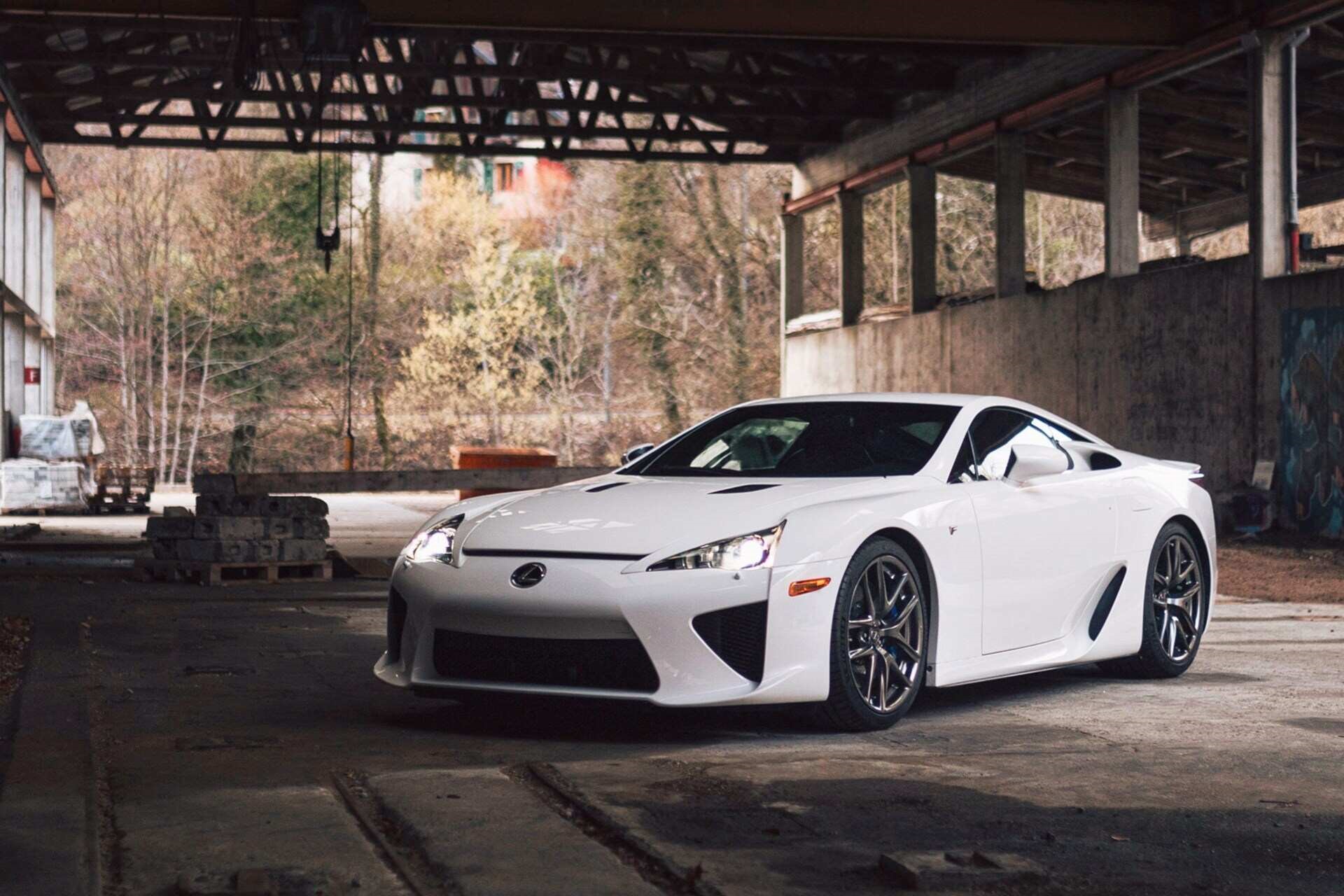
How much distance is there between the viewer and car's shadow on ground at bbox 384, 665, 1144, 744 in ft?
21.3

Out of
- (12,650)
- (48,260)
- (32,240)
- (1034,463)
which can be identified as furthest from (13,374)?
(1034,463)

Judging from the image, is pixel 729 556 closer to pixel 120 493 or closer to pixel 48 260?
pixel 120 493

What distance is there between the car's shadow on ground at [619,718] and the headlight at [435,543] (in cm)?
54

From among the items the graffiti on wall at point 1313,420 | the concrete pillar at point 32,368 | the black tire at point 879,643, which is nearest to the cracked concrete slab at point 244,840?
the black tire at point 879,643

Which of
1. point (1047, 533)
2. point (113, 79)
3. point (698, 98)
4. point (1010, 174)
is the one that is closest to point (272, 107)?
point (113, 79)

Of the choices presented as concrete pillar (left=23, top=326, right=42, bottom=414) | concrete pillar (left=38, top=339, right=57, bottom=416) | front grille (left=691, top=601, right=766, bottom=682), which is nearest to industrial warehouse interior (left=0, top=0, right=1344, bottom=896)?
front grille (left=691, top=601, right=766, bottom=682)

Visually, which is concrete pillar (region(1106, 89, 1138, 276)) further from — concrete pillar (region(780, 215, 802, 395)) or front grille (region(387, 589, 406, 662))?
front grille (region(387, 589, 406, 662))

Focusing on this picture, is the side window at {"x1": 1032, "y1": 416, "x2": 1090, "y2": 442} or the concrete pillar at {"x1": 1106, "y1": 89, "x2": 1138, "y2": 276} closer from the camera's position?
the side window at {"x1": 1032, "y1": 416, "x2": 1090, "y2": 442}

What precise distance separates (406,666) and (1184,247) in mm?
31973

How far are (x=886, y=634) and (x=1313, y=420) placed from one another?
13.7 meters

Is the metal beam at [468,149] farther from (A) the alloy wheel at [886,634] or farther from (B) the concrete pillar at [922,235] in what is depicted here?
(A) the alloy wheel at [886,634]

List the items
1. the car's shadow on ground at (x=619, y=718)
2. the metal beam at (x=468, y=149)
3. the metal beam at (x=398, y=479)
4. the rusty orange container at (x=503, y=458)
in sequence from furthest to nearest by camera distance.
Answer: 1. the metal beam at (x=468, y=149)
2. the rusty orange container at (x=503, y=458)
3. the metal beam at (x=398, y=479)
4. the car's shadow on ground at (x=619, y=718)

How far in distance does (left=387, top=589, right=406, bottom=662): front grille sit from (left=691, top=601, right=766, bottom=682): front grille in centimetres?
129

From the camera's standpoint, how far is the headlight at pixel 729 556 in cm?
618
